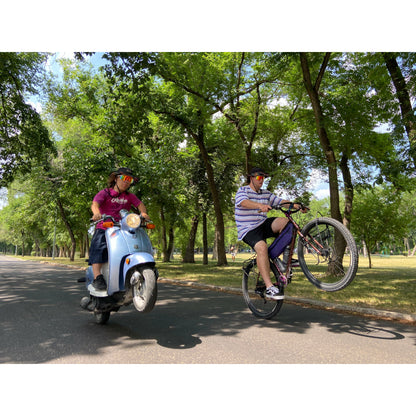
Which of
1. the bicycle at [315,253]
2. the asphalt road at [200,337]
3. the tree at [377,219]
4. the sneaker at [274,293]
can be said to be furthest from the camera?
the tree at [377,219]

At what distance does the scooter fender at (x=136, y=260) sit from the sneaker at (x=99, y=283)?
0.40 metres

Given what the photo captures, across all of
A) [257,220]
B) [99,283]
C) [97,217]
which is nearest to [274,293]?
[257,220]

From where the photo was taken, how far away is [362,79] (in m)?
13.7

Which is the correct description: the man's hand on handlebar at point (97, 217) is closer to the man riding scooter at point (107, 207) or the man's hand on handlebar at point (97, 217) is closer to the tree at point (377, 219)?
the man riding scooter at point (107, 207)

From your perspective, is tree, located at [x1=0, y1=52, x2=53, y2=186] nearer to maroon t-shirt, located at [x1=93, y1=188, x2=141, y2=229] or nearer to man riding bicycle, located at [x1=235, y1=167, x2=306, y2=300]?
maroon t-shirt, located at [x1=93, y1=188, x2=141, y2=229]

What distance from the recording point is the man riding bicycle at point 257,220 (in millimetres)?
4668

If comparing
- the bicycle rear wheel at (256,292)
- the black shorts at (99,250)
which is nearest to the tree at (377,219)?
the bicycle rear wheel at (256,292)

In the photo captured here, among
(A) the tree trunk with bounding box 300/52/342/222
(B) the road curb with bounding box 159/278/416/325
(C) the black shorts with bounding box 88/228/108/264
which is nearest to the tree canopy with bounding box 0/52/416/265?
(A) the tree trunk with bounding box 300/52/342/222

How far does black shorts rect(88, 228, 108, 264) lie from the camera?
14.0 feet

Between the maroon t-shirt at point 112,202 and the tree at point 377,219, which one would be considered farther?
the tree at point 377,219

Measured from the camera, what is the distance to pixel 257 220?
4863 millimetres

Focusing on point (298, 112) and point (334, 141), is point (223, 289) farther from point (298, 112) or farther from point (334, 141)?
point (298, 112)

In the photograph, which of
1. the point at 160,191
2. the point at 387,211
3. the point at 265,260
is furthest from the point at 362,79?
the point at 265,260

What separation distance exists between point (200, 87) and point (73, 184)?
25.5ft
